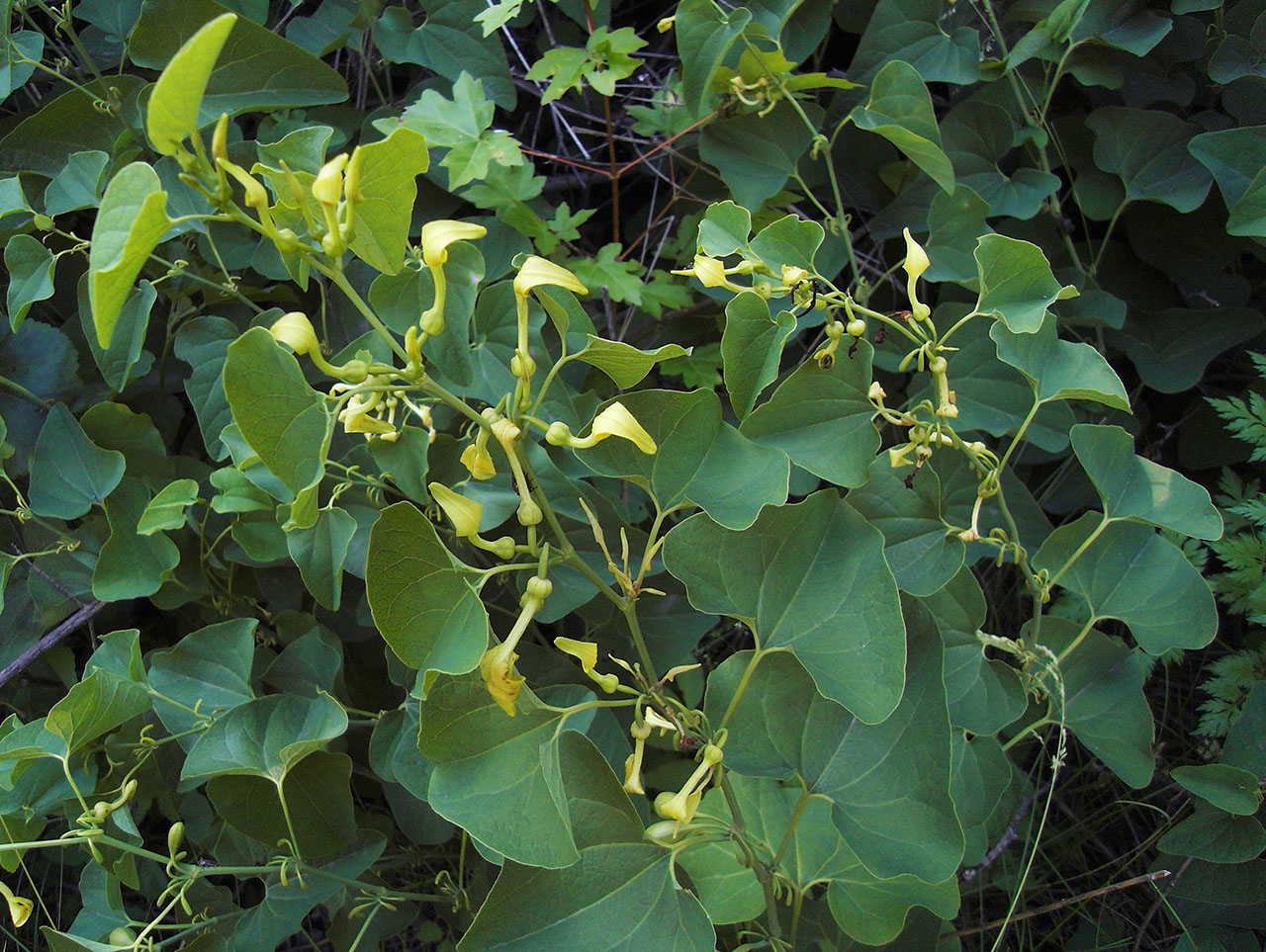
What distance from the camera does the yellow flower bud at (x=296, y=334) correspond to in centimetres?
58

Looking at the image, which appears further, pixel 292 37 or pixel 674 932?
pixel 292 37

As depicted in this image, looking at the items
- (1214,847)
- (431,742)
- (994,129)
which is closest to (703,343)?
(994,129)

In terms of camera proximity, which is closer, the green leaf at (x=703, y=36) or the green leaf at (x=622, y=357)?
the green leaf at (x=622, y=357)

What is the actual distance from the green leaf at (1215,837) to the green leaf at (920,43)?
1072 millimetres

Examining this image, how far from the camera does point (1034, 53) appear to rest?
1242 mm

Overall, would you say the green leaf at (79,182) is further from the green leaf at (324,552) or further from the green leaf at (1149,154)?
the green leaf at (1149,154)

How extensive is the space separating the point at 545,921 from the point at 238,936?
1.64ft

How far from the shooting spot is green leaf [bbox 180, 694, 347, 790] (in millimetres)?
923

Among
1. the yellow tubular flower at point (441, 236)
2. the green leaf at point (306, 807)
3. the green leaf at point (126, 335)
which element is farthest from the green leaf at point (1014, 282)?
the green leaf at point (126, 335)

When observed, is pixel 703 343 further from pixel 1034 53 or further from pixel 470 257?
pixel 1034 53

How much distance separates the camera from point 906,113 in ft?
3.75

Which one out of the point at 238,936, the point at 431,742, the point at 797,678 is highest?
the point at 431,742

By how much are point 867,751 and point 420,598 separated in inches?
19.6

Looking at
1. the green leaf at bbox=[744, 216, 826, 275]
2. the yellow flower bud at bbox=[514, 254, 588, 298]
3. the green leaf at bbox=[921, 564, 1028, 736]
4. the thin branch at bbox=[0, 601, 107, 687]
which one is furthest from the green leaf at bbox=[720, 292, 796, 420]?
the thin branch at bbox=[0, 601, 107, 687]
